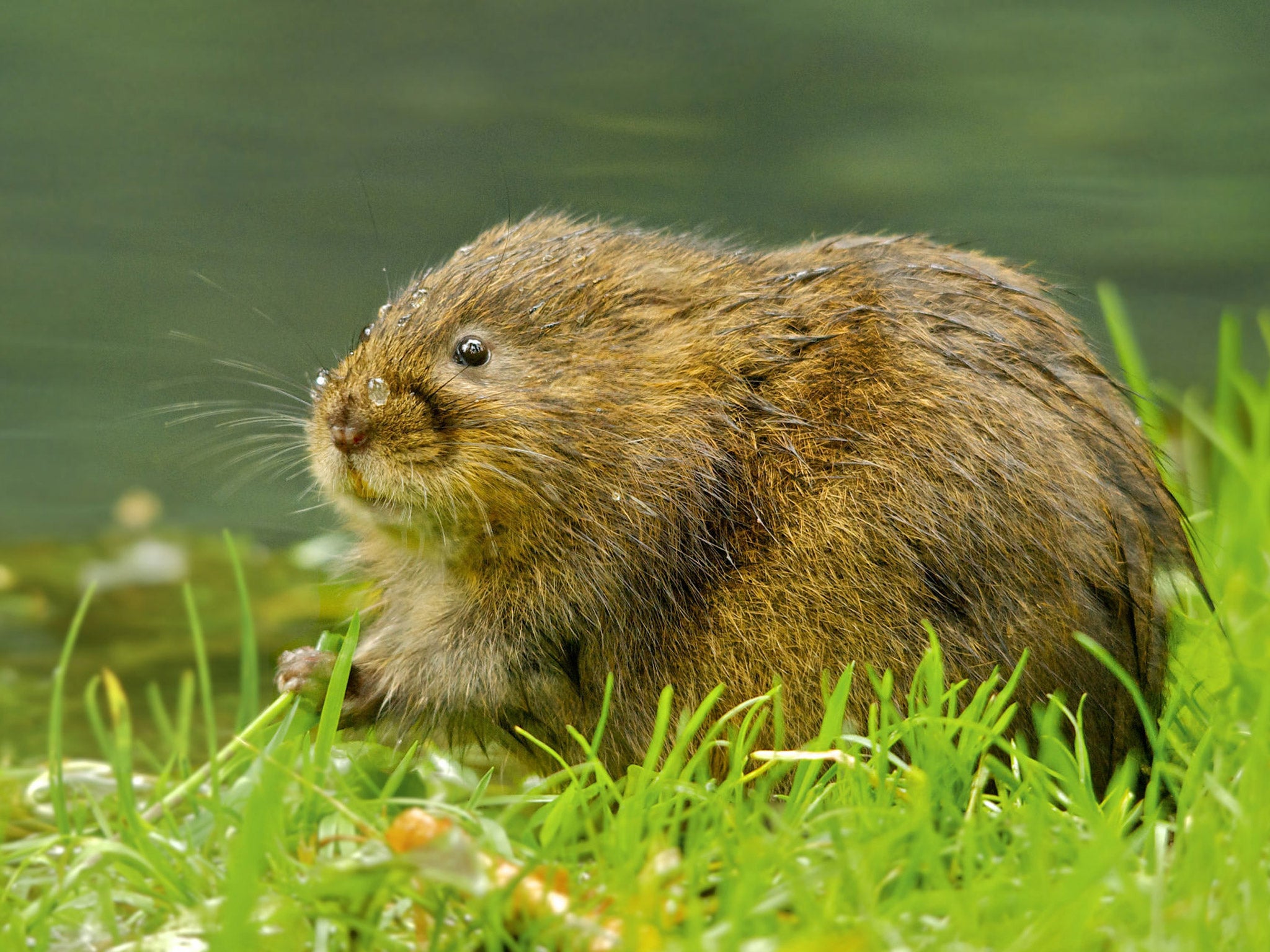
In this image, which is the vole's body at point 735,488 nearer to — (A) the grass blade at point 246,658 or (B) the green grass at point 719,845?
(B) the green grass at point 719,845

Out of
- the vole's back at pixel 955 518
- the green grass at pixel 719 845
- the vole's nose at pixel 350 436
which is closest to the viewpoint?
the green grass at pixel 719 845

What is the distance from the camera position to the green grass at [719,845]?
6.19ft

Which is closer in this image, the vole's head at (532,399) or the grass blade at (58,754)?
the grass blade at (58,754)

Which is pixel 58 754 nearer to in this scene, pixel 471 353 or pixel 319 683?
pixel 319 683

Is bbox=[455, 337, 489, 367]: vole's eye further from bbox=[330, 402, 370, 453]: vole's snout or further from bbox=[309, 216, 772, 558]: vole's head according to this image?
bbox=[330, 402, 370, 453]: vole's snout

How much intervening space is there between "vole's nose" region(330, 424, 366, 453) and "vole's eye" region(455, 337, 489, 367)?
0.26 m

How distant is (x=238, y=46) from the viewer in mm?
5734

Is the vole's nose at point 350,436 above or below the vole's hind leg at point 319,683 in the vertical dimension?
above

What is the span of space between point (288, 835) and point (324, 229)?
11.8ft

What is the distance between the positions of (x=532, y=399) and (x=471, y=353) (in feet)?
0.58

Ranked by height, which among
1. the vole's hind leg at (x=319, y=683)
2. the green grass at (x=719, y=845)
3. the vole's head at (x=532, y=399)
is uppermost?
the vole's head at (x=532, y=399)

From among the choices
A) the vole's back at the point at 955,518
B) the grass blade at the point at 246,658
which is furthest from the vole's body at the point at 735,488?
the grass blade at the point at 246,658

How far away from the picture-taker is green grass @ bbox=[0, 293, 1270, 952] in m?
1.89

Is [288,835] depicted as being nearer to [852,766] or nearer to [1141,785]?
[852,766]
